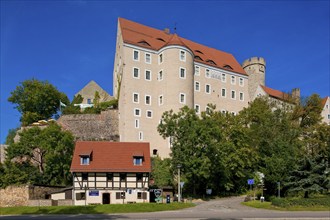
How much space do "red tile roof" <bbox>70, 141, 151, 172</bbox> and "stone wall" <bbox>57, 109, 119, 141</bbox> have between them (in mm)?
14396

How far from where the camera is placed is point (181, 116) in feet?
134

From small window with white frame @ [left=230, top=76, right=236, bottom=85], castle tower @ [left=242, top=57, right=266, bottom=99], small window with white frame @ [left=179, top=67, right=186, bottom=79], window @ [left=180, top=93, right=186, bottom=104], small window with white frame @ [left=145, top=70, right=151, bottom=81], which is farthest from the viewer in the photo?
castle tower @ [left=242, top=57, right=266, bottom=99]

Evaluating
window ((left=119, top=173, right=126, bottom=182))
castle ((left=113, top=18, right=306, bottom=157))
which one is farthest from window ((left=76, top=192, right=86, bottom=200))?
castle ((left=113, top=18, right=306, bottom=157))

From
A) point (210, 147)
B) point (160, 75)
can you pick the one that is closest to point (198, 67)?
point (160, 75)

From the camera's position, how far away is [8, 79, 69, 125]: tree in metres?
62.2

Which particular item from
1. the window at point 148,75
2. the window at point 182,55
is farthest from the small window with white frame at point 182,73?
the window at point 148,75

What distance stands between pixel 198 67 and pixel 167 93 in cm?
922

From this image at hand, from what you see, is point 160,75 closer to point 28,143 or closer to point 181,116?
point 181,116

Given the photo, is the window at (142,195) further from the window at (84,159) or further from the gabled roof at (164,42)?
the gabled roof at (164,42)

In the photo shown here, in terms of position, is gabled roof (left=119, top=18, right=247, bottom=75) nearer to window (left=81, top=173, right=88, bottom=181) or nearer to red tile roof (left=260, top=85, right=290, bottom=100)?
red tile roof (left=260, top=85, right=290, bottom=100)

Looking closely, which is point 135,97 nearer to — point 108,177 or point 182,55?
point 182,55

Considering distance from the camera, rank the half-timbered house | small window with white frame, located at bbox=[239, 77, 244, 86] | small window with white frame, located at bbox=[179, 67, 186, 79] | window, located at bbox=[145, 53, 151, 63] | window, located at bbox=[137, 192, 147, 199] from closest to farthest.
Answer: the half-timbered house, window, located at bbox=[137, 192, 147, 199], small window with white frame, located at bbox=[179, 67, 186, 79], window, located at bbox=[145, 53, 151, 63], small window with white frame, located at bbox=[239, 77, 244, 86]

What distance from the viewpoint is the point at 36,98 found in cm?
6166

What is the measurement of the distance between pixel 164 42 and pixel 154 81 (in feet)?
27.2
